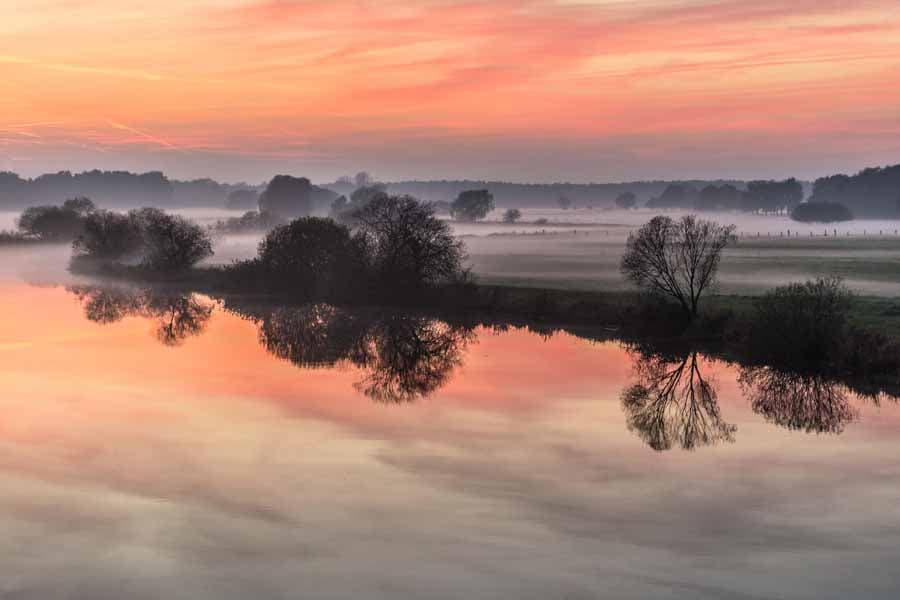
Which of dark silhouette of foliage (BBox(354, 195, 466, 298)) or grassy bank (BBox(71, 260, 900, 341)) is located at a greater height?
dark silhouette of foliage (BBox(354, 195, 466, 298))

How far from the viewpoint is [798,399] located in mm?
31500

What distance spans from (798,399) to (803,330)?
6.17m

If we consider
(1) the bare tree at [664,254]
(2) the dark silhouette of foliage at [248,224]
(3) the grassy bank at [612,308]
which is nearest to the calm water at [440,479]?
(3) the grassy bank at [612,308]

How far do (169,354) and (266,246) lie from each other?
90.8ft

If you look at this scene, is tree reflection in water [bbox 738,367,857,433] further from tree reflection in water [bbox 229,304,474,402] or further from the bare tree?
tree reflection in water [bbox 229,304,474,402]

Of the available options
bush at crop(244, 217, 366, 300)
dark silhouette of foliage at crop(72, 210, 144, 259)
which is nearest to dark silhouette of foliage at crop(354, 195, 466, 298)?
bush at crop(244, 217, 366, 300)

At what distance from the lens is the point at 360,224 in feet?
210

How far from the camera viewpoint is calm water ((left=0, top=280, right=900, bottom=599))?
16.5 m

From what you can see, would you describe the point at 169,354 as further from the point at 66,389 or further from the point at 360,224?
the point at 360,224

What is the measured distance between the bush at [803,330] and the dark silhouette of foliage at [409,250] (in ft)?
81.7

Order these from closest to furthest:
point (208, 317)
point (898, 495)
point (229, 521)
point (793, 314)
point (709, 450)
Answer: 1. point (229, 521)
2. point (898, 495)
3. point (709, 450)
4. point (793, 314)
5. point (208, 317)

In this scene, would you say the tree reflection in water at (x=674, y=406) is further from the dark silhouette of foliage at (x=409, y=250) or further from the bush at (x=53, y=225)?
the bush at (x=53, y=225)

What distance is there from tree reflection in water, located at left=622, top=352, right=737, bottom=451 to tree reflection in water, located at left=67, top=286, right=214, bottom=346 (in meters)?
23.7

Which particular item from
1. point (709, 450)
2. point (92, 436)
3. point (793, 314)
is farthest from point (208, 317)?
point (709, 450)
